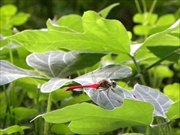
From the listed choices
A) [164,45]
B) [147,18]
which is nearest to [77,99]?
[164,45]

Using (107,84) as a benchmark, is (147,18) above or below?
above

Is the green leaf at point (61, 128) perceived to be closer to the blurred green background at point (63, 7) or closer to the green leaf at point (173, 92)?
the green leaf at point (173, 92)

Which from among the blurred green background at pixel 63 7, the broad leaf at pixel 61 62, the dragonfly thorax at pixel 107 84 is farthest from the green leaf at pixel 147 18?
the blurred green background at pixel 63 7

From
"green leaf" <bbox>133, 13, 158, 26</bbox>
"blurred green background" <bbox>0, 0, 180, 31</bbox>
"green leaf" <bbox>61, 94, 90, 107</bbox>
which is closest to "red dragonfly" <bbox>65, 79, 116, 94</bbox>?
"green leaf" <bbox>61, 94, 90, 107</bbox>

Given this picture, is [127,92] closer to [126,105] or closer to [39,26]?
[126,105]

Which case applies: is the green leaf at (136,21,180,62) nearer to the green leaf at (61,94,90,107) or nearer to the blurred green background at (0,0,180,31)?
the green leaf at (61,94,90,107)

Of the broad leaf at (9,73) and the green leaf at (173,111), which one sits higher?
the broad leaf at (9,73)

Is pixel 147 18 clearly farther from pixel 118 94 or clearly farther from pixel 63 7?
pixel 63 7
